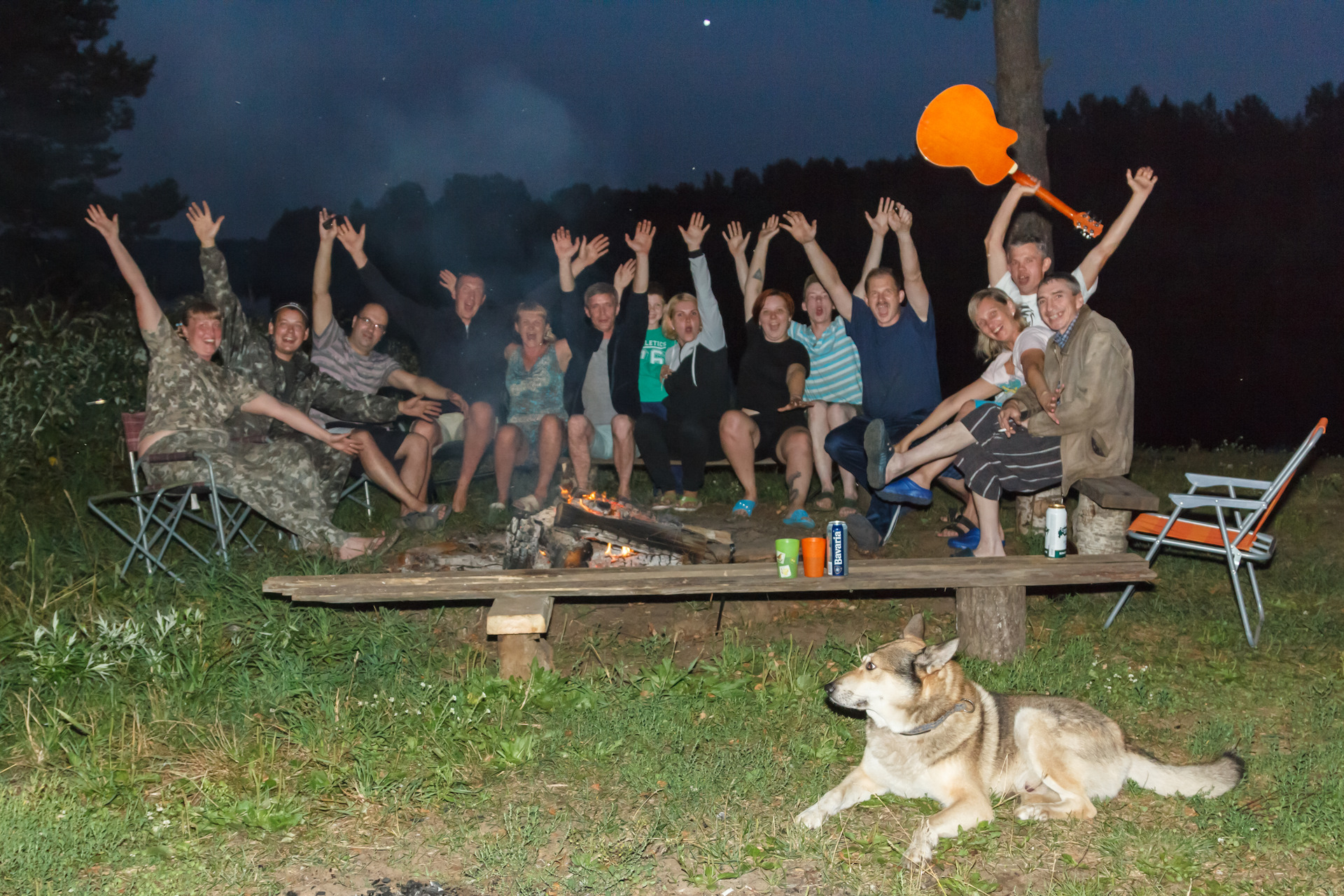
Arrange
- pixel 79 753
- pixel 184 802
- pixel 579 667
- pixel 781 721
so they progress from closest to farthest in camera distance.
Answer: pixel 184 802, pixel 79 753, pixel 781 721, pixel 579 667

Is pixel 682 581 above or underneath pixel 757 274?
underneath

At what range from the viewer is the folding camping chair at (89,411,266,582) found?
17.4 ft

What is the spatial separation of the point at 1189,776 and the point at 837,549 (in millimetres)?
1487

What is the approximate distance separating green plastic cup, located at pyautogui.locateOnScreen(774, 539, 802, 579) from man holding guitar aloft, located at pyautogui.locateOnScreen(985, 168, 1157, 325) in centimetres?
234

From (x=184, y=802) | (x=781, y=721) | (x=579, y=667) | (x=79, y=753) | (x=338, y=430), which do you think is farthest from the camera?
(x=338, y=430)

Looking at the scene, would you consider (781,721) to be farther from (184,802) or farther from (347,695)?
(184,802)

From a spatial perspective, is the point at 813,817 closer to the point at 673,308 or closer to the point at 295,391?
the point at 673,308

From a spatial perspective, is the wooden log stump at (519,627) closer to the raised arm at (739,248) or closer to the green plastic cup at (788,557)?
the green plastic cup at (788,557)

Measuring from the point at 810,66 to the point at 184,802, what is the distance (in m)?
13.2

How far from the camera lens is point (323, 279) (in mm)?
6434

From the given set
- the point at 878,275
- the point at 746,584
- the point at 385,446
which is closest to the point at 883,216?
the point at 878,275

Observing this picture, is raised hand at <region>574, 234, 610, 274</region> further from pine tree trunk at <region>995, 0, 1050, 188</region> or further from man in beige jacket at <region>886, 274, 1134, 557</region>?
pine tree trunk at <region>995, 0, 1050, 188</region>

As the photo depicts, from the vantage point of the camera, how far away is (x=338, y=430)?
6527 mm

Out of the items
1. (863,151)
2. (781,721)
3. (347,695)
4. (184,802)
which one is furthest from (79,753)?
(863,151)
